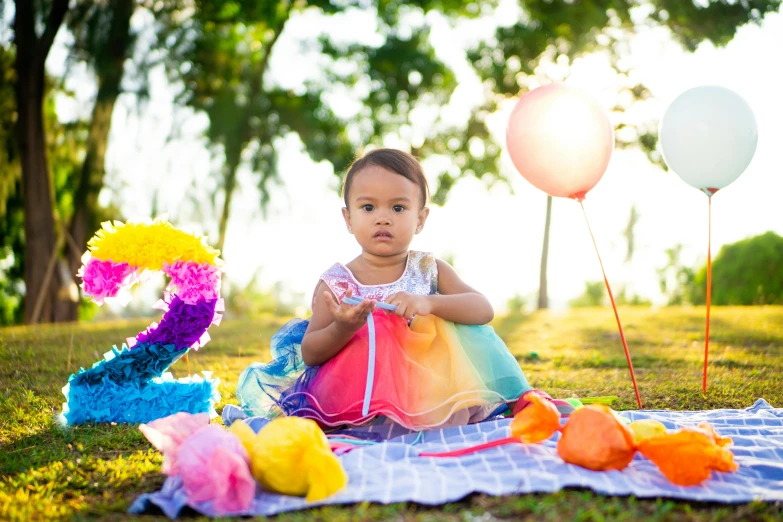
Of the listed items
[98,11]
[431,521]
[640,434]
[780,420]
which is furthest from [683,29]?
[431,521]

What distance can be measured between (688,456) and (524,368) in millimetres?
2719

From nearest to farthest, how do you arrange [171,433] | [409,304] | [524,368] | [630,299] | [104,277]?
[171,433]
[409,304]
[104,277]
[524,368]
[630,299]

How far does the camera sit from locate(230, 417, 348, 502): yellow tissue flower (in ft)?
→ 6.24

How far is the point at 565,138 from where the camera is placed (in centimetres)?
353

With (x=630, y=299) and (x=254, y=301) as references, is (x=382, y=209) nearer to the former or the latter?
(x=254, y=301)

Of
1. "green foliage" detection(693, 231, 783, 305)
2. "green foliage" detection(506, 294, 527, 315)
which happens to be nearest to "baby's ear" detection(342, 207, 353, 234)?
"green foliage" detection(693, 231, 783, 305)

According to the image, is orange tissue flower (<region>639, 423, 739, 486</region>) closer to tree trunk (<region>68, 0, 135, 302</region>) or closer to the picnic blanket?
the picnic blanket

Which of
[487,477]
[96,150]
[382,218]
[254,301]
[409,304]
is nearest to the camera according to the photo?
[487,477]

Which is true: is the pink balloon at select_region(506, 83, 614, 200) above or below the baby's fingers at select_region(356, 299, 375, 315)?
above

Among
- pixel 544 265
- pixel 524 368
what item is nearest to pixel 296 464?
pixel 524 368

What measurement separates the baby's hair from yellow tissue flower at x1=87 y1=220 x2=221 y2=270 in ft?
2.40

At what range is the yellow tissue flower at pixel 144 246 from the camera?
10.0ft

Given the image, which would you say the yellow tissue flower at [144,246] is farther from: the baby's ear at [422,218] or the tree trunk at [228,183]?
the tree trunk at [228,183]

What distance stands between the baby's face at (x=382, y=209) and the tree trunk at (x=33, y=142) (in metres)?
8.75
